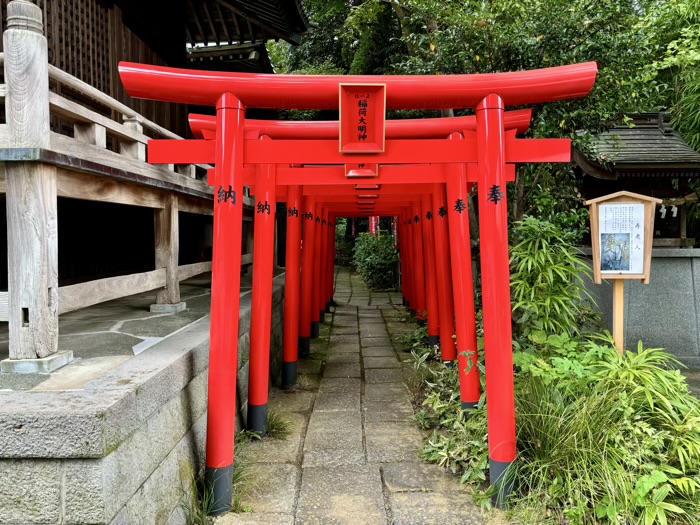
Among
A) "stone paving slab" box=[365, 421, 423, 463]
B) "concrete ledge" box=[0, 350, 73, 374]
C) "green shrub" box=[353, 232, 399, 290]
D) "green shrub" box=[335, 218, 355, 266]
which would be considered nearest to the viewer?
"concrete ledge" box=[0, 350, 73, 374]

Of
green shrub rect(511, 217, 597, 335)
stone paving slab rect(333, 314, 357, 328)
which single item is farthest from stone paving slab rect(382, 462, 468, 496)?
stone paving slab rect(333, 314, 357, 328)

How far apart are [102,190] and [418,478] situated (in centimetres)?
343

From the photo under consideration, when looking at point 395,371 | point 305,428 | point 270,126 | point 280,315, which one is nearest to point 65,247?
point 280,315

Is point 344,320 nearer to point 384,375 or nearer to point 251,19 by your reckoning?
point 384,375

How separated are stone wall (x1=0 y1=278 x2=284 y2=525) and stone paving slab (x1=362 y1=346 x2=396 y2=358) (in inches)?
200

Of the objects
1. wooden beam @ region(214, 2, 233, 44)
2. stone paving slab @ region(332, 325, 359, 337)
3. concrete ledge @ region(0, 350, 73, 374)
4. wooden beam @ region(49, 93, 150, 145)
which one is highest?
wooden beam @ region(214, 2, 233, 44)

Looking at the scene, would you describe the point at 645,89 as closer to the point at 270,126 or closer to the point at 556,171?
the point at 556,171

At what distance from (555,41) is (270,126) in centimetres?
373

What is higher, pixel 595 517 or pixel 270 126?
pixel 270 126

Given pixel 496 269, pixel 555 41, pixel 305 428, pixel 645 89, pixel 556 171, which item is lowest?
pixel 305 428

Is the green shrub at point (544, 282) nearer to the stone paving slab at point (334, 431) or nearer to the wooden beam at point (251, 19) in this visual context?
the stone paving slab at point (334, 431)

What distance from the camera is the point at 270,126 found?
4535mm

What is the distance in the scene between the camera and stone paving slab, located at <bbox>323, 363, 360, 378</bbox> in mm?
6729

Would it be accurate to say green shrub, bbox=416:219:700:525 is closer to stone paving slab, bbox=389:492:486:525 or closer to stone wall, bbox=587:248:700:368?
stone paving slab, bbox=389:492:486:525
